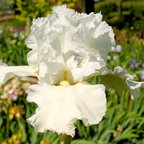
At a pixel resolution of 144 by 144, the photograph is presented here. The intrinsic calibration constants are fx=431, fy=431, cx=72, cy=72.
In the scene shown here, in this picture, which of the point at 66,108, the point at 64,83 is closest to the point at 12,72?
the point at 64,83

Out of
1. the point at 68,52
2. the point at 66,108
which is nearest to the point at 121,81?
the point at 68,52

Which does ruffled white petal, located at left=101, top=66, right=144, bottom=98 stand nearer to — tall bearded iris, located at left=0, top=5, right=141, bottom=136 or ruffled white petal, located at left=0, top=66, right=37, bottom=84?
tall bearded iris, located at left=0, top=5, right=141, bottom=136

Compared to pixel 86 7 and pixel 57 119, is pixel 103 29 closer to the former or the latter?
pixel 57 119

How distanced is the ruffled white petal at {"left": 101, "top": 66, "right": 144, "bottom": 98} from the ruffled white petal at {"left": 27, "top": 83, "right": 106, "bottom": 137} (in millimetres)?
183

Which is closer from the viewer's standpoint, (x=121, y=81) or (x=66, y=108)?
(x=66, y=108)

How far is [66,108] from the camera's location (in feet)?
4.28

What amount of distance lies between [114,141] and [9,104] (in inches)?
39.9

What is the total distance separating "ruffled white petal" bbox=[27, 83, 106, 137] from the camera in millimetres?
1289

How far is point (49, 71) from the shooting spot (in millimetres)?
1464

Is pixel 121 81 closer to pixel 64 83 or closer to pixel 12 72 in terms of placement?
pixel 64 83

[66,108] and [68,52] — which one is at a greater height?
[68,52]

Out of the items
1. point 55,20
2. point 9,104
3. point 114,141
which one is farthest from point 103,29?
point 9,104

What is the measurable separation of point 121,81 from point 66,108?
32 cm

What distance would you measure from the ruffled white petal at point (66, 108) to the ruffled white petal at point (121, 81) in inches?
7.2
